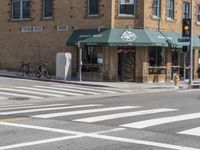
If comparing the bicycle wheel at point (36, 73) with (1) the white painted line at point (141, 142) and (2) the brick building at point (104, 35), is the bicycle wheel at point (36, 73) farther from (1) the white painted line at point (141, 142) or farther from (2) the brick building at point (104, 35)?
(1) the white painted line at point (141, 142)

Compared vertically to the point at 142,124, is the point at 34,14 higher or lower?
higher

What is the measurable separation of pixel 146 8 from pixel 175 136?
2392cm

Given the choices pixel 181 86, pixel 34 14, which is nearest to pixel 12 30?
pixel 34 14

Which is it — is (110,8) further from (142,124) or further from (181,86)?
(142,124)

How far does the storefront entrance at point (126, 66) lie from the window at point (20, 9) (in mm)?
8342

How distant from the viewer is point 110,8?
33.3m

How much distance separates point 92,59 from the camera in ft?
113

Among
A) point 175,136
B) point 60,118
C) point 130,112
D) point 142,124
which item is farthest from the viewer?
point 130,112

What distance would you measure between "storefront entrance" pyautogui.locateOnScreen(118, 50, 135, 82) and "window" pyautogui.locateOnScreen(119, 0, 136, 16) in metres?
2.60

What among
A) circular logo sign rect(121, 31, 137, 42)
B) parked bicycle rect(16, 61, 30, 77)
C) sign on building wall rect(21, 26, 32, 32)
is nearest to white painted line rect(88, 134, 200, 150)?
circular logo sign rect(121, 31, 137, 42)

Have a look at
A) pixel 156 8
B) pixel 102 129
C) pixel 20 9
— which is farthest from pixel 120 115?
pixel 20 9

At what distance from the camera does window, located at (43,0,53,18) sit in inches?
1426

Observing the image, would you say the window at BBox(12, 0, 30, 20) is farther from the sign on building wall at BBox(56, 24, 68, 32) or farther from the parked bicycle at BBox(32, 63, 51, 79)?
the parked bicycle at BBox(32, 63, 51, 79)

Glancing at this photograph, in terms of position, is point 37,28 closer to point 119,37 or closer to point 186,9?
point 119,37
